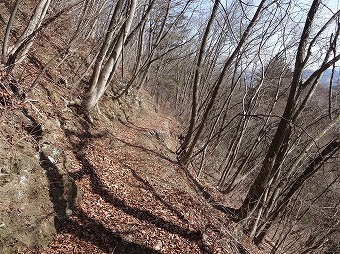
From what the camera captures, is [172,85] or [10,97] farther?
[172,85]

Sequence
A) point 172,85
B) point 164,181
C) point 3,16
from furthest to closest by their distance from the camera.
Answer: point 172,85 → point 3,16 → point 164,181

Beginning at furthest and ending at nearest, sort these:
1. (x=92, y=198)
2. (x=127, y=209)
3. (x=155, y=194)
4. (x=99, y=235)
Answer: (x=155, y=194), (x=127, y=209), (x=92, y=198), (x=99, y=235)

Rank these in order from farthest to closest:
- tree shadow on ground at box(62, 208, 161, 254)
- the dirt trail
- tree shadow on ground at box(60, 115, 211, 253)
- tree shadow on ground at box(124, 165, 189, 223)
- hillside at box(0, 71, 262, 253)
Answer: tree shadow on ground at box(124, 165, 189, 223) < tree shadow on ground at box(60, 115, 211, 253) < the dirt trail < tree shadow on ground at box(62, 208, 161, 254) < hillside at box(0, 71, 262, 253)

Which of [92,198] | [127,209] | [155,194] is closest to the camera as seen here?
[92,198]

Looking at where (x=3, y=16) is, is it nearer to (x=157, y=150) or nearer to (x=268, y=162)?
(x=157, y=150)

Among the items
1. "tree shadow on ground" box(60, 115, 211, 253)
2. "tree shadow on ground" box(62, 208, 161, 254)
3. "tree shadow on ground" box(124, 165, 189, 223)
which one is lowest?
"tree shadow on ground" box(62, 208, 161, 254)

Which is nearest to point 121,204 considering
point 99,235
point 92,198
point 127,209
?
point 127,209

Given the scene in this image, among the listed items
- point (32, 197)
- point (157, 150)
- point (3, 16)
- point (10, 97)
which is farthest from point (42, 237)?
point (3, 16)

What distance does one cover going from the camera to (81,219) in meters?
6.14

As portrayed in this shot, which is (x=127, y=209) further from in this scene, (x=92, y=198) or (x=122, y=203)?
(x=92, y=198)

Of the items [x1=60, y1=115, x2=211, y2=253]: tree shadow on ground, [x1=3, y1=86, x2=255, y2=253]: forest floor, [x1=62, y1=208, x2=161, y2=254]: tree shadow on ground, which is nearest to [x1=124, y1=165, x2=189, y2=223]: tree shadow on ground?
[x1=3, y1=86, x2=255, y2=253]: forest floor

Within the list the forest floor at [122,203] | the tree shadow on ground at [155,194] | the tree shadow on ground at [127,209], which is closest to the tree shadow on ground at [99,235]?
the forest floor at [122,203]

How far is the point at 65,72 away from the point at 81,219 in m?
7.17

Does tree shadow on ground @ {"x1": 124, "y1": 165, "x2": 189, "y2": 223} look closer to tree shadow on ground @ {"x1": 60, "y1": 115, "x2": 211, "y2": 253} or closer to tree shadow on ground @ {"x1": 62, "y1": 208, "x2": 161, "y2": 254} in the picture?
tree shadow on ground @ {"x1": 60, "y1": 115, "x2": 211, "y2": 253}
